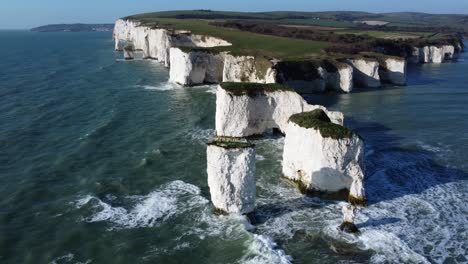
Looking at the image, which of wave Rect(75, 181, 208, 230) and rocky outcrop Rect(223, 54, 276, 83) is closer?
wave Rect(75, 181, 208, 230)

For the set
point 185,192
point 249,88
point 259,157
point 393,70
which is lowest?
point 185,192

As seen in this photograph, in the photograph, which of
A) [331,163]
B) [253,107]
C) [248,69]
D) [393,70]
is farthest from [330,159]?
[393,70]

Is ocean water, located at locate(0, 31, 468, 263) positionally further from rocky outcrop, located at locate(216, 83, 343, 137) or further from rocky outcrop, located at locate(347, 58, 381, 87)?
rocky outcrop, located at locate(347, 58, 381, 87)

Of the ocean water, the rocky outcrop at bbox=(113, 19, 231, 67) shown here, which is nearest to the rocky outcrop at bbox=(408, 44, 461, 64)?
the rocky outcrop at bbox=(113, 19, 231, 67)

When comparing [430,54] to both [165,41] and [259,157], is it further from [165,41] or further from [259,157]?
Result: [259,157]

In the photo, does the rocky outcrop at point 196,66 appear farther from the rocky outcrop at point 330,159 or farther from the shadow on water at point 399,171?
the rocky outcrop at point 330,159
